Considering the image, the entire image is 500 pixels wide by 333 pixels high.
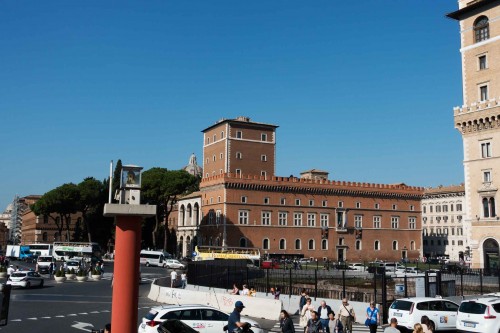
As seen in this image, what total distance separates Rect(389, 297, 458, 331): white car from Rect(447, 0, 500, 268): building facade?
2859 centimetres

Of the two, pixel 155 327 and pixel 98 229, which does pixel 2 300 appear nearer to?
pixel 155 327

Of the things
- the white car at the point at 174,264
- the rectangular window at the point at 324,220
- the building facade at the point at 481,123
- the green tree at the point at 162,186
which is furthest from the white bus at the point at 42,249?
the building facade at the point at 481,123

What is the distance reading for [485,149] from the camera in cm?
4600

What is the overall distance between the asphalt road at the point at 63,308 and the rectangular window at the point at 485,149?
100 feet

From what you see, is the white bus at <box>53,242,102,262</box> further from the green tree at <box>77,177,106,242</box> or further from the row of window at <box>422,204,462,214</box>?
the row of window at <box>422,204,462,214</box>

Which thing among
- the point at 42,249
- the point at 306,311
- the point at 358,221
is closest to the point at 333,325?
the point at 306,311

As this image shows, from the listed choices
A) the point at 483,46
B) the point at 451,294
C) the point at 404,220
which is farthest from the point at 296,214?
the point at 451,294

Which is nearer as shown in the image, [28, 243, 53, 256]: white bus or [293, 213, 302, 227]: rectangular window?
[28, 243, 53, 256]: white bus

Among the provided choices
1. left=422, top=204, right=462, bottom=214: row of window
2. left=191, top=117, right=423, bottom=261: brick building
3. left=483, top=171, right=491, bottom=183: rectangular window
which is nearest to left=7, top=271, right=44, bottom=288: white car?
left=483, top=171, right=491, bottom=183: rectangular window

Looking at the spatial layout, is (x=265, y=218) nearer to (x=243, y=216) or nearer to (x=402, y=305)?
(x=243, y=216)

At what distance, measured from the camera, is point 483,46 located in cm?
4644

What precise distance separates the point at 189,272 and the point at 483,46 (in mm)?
31833

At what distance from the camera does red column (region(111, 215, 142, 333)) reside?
402 inches

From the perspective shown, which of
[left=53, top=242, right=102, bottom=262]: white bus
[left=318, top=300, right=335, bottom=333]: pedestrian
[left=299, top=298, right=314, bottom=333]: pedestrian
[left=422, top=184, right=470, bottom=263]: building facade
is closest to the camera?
[left=318, top=300, right=335, bottom=333]: pedestrian
